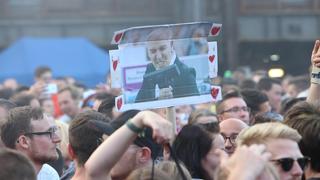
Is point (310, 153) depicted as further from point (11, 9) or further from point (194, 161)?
point (11, 9)

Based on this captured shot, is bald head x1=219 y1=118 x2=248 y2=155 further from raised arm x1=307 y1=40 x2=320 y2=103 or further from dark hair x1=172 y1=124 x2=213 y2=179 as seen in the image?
dark hair x1=172 y1=124 x2=213 y2=179

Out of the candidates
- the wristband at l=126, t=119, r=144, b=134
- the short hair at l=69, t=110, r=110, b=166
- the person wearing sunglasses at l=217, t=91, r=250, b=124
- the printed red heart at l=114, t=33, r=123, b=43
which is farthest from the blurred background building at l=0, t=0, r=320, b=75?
the wristband at l=126, t=119, r=144, b=134

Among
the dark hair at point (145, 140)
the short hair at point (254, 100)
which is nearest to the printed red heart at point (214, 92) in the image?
the dark hair at point (145, 140)

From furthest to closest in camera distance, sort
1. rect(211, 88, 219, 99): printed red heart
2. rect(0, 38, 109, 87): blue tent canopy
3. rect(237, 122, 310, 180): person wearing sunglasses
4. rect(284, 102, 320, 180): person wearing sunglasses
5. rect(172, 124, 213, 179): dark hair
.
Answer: rect(0, 38, 109, 87): blue tent canopy < rect(211, 88, 219, 99): printed red heart < rect(172, 124, 213, 179): dark hair < rect(284, 102, 320, 180): person wearing sunglasses < rect(237, 122, 310, 180): person wearing sunglasses

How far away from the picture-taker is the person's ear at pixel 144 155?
5508 millimetres

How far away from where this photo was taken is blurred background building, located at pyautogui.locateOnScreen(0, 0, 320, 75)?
31.0m

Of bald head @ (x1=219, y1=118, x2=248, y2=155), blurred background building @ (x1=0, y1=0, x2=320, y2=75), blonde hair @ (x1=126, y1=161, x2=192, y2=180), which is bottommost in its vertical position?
blurred background building @ (x1=0, y1=0, x2=320, y2=75)

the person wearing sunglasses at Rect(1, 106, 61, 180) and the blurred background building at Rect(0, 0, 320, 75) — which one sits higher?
the person wearing sunglasses at Rect(1, 106, 61, 180)

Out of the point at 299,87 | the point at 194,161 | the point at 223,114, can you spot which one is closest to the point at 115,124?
the point at 194,161

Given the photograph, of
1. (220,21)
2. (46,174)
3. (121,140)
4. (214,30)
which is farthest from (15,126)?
(220,21)

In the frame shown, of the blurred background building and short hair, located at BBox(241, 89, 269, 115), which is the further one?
the blurred background building

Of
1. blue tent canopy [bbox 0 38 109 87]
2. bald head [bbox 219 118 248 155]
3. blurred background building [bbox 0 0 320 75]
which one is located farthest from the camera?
blurred background building [bbox 0 0 320 75]

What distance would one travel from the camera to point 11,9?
31.2 m

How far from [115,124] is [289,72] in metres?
26.4
